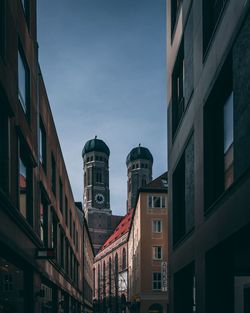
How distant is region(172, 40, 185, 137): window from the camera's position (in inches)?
878

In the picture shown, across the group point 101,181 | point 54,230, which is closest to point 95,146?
point 101,181

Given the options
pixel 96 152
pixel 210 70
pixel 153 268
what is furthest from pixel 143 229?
pixel 96 152

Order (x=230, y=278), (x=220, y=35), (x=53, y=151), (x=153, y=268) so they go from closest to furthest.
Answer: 1. (x=220, y=35)
2. (x=230, y=278)
3. (x=53, y=151)
4. (x=153, y=268)

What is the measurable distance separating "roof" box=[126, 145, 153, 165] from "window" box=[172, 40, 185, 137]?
14584cm

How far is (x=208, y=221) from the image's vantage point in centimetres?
1480

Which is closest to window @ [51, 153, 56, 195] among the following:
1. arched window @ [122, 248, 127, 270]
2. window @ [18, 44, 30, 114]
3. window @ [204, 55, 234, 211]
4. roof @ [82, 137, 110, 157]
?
window @ [18, 44, 30, 114]

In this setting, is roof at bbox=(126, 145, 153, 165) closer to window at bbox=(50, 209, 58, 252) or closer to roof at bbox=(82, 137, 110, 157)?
roof at bbox=(82, 137, 110, 157)

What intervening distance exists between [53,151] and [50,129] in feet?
6.00

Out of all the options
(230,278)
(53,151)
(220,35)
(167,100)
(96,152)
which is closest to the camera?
(220,35)

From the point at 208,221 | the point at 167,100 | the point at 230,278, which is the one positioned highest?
the point at 167,100

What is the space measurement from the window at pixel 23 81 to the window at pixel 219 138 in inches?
229

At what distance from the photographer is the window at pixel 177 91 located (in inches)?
878

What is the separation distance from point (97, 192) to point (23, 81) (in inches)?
5402

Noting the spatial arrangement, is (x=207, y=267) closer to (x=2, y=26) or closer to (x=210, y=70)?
(x=210, y=70)
